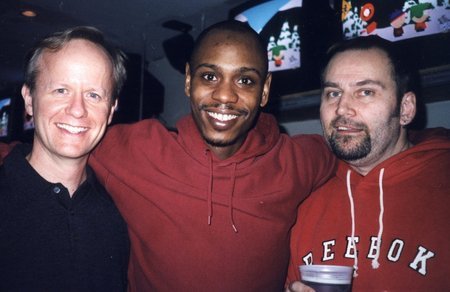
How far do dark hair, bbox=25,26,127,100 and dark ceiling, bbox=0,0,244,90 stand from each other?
2309 mm

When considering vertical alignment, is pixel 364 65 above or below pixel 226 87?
above

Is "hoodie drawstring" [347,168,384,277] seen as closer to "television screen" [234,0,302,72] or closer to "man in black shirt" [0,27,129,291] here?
"man in black shirt" [0,27,129,291]

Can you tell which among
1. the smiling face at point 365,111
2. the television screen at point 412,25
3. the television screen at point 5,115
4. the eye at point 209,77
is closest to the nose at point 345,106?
the smiling face at point 365,111

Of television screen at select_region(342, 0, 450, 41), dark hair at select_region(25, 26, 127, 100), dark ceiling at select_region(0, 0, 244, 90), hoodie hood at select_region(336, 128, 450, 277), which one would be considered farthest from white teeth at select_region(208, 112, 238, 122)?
dark ceiling at select_region(0, 0, 244, 90)

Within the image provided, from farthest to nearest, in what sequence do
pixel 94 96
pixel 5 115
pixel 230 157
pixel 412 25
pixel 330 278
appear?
pixel 5 115, pixel 412 25, pixel 230 157, pixel 94 96, pixel 330 278

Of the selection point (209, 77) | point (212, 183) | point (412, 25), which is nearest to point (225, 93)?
point (209, 77)

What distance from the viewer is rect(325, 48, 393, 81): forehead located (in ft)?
6.38

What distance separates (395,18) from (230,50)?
4.17ft

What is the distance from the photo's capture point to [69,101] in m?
1.61

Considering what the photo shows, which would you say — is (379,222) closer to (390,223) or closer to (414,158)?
(390,223)

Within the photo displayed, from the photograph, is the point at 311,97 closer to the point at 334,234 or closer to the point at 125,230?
the point at 334,234

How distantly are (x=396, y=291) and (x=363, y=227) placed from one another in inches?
12.3

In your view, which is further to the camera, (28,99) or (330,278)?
(28,99)

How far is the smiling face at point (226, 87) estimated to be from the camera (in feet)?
5.89
